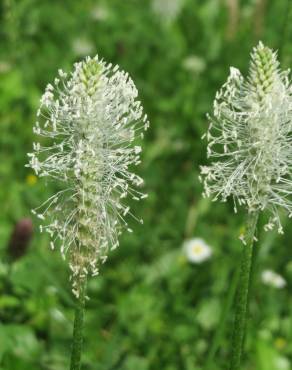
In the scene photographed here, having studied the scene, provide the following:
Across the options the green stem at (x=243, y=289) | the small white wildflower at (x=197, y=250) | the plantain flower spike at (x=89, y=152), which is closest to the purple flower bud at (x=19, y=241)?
the small white wildflower at (x=197, y=250)

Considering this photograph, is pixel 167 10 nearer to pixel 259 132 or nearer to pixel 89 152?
pixel 259 132

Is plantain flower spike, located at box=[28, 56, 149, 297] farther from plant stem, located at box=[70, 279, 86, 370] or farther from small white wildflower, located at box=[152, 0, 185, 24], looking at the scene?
small white wildflower, located at box=[152, 0, 185, 24]

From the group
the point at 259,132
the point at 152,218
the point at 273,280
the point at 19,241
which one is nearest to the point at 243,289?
the point at 259,132

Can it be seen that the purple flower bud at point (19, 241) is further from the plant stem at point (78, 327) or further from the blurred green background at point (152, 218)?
the plant stem at point (78, 327)

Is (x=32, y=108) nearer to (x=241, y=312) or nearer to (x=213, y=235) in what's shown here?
(x=213, y=235)

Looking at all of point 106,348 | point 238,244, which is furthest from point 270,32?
point 106,348
